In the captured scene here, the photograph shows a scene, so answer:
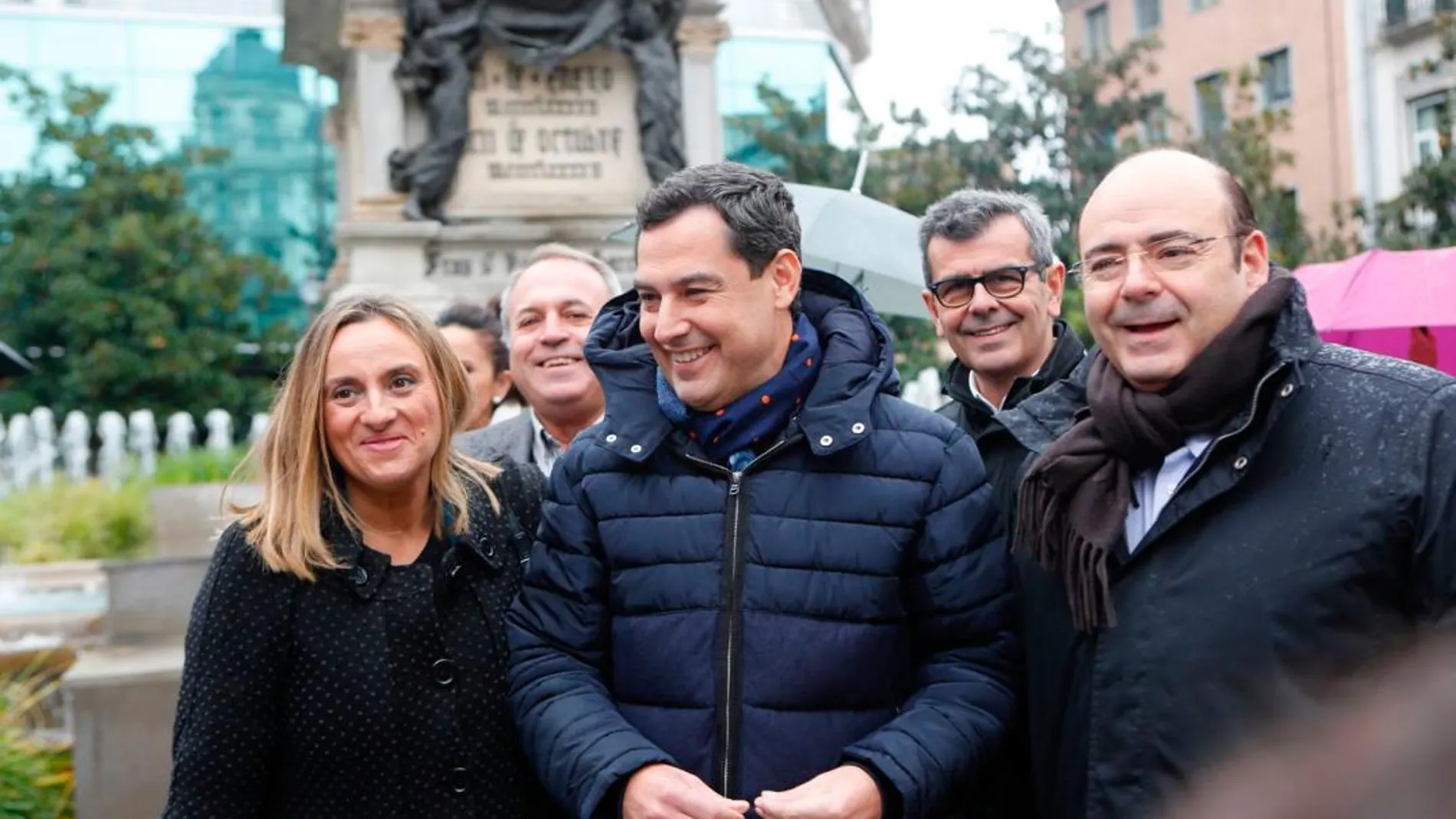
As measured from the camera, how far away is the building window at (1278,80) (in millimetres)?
35812

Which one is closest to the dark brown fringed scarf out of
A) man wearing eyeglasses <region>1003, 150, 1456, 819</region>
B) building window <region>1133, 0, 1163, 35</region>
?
man wearing eyeglasses <region>1003, 150, 1456, 819</region>

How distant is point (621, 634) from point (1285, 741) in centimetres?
215

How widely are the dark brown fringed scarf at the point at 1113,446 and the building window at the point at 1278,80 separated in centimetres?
3582

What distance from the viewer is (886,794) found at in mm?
2512

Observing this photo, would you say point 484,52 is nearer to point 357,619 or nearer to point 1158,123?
point 357,619

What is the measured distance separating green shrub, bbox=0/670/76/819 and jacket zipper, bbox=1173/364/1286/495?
3983 millimetres

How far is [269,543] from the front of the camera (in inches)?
111

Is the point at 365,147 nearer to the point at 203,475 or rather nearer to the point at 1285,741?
the point at 203,475

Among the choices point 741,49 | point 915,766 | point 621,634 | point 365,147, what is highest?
point 741,49

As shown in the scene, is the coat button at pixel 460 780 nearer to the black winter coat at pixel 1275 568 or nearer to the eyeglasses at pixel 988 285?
the black winter coat at pixel 1275 568

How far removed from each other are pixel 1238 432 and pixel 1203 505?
0.12 metres

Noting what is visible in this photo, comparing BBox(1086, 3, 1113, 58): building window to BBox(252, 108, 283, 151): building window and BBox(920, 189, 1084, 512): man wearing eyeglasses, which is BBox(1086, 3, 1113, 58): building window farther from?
BBox(920, 189, 1084, 512): man wearing eyeglasses

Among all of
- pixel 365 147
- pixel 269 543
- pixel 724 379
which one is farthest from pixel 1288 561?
pixel 365 147

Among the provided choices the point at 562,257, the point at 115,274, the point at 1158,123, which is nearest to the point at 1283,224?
the point at 1158,123
